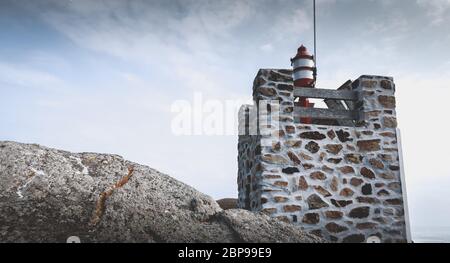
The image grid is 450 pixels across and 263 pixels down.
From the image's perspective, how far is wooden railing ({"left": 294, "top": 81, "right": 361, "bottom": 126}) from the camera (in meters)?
6.32

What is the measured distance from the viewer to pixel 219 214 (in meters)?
4.01

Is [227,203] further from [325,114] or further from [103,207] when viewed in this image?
[103,207]

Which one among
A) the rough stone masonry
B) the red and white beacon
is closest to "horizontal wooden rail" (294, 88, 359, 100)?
the rough stone masonry

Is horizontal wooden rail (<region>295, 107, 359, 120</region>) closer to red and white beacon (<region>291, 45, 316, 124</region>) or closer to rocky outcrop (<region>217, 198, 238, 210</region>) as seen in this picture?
red and white beacon (<region>291, 45, 316, 124</region>)

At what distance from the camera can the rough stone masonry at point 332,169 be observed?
18.8 feet

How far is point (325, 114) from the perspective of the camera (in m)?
6.36

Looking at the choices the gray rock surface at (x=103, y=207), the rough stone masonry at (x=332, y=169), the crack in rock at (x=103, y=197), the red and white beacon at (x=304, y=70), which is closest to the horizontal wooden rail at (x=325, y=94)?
the rough stone masonry at (x=332, y=169)

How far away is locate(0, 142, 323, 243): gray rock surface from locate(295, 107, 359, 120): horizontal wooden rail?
252 cm

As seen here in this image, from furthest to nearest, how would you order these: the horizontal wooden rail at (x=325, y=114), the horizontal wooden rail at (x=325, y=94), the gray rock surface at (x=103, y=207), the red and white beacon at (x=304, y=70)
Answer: the red and white beacon at (x=304, y=70) → the horizontal wooden rail at (x=325, y=94) → the horizontal wooden rail at (x=325, y=114) → the gray rock surface at (x=103, y=207)

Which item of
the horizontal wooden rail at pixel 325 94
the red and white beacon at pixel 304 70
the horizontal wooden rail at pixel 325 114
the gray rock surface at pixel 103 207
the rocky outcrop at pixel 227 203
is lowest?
the rocky outcrop at pixel 227 203

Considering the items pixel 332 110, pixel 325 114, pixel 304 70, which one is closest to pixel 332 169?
pixel 325 114

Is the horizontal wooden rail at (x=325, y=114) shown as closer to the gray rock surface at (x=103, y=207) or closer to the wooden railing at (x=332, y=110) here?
the wooden railing at (x=332, y=110)

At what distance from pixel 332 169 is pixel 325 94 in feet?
4.09
